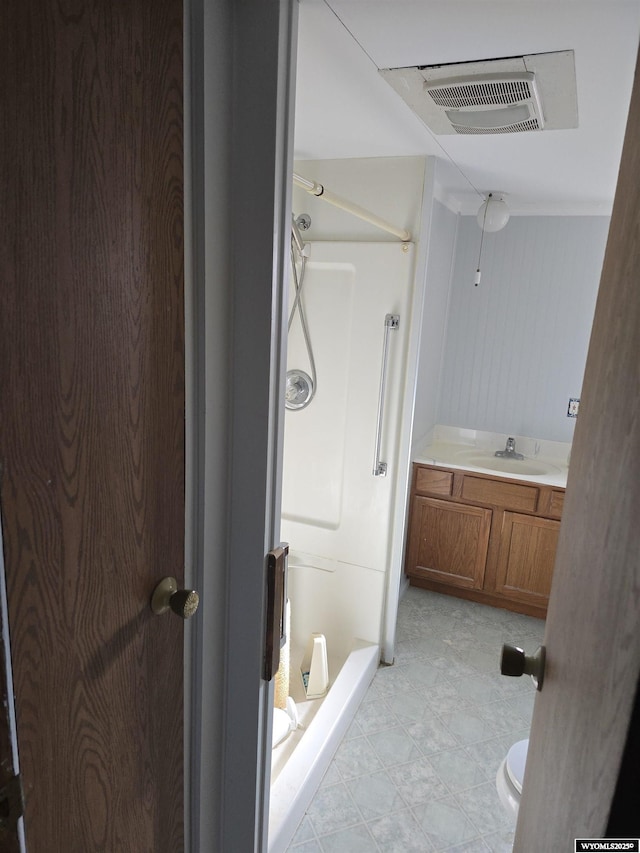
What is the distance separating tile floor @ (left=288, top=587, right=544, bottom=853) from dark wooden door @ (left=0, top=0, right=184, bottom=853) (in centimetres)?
112

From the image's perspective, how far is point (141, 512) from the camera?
2.80ft

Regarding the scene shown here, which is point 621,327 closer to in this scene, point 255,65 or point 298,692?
point 255,65

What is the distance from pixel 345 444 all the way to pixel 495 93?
1478 millimetres

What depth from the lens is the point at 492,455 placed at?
3.33m

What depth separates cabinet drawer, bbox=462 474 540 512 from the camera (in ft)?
9.37

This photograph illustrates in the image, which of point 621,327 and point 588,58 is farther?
point 588,58

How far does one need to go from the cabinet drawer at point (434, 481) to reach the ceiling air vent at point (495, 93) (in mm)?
1774

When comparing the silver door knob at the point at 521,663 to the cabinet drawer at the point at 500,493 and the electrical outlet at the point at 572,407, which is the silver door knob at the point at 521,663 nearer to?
the cabinet drawer at the point at 500,493

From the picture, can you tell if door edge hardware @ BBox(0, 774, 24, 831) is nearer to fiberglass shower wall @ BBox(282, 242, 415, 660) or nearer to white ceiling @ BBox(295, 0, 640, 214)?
white ceiling @ BBox(295, 0, 640, 214)

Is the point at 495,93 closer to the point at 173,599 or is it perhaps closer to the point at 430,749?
the point at 173,599

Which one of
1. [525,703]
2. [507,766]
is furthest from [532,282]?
[507,766]

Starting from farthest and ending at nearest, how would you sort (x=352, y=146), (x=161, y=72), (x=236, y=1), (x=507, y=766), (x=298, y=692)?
(x=298, y=692) → (x=352, y=146) → (x=507, y=766) → (x=236, y=1) → (x=161, y=72)

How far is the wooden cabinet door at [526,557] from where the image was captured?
2850 mm

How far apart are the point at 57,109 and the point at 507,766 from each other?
1828 millimetres
